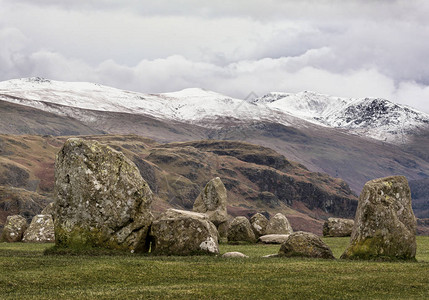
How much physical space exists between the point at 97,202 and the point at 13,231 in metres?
23.4

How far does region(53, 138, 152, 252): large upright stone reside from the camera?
32.5 m

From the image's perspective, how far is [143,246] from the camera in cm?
3375

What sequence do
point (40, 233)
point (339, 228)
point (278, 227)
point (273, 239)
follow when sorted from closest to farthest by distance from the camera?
point (40, 233)
point (273, 239)
point (278, 227)
point (339, 228)

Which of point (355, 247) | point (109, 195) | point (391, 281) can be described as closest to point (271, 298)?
point (391, 281)

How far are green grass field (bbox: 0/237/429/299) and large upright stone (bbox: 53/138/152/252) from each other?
2051 mm

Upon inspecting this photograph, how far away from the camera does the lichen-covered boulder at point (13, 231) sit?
52156 millimetres

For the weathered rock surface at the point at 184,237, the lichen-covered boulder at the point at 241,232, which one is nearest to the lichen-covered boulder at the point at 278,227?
the lichen-covered boulder at the point at 241,232

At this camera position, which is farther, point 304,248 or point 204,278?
point 304,248

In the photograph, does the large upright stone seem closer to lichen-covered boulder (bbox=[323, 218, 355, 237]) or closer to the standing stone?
the standing stone

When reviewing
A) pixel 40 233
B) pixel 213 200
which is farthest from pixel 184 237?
pixel 213 200

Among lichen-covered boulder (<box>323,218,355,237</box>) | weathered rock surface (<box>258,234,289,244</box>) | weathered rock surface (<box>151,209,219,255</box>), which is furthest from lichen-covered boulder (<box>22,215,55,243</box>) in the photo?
lichen-covered boulder (<box>323,218,355,237</box>)

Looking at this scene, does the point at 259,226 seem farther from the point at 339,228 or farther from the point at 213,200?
the point at 339,228

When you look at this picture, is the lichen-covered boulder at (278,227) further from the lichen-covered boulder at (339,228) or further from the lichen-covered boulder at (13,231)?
the lichen-covered boulder at (13,231)

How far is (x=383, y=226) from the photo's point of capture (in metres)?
31.5
